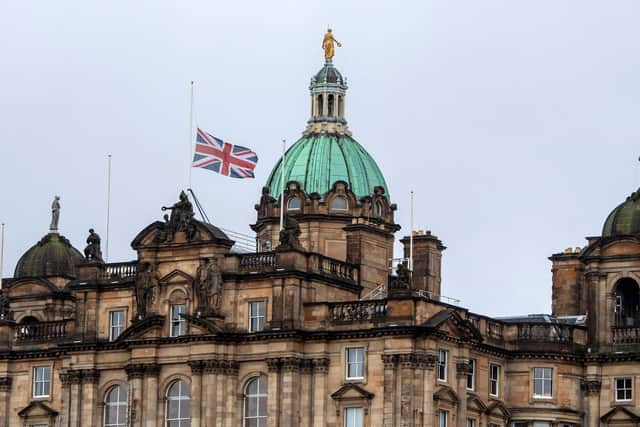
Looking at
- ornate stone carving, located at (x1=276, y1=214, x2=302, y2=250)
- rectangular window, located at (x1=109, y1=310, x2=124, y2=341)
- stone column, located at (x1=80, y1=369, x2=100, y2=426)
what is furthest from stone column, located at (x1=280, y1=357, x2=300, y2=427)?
stone column, located at (x1=80, y1=369, x2=100, y2=426)

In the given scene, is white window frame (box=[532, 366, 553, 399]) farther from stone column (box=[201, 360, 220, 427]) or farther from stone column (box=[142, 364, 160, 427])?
stone column (box=[142, 364, 160, 427])

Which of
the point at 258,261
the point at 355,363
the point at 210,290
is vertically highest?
the point at 258,261

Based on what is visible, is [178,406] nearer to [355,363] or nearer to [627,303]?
[355,363]

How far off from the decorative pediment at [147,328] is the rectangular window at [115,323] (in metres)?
2.09

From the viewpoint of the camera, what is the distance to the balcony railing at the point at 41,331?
525ft

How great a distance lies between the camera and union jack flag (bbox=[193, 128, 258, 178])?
152750mm

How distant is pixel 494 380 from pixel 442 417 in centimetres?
741

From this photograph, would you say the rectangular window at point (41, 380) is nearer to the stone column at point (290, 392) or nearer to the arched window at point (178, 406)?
the arched window at point (178, 406)

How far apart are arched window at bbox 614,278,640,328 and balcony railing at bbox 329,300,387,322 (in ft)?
54.5

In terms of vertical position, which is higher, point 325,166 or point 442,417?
point 325,166

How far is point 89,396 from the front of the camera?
154 meters

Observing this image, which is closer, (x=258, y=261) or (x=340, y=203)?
(x=258, y=261)

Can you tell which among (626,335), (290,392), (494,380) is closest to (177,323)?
(290,392)

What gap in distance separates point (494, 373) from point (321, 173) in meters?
19.7
